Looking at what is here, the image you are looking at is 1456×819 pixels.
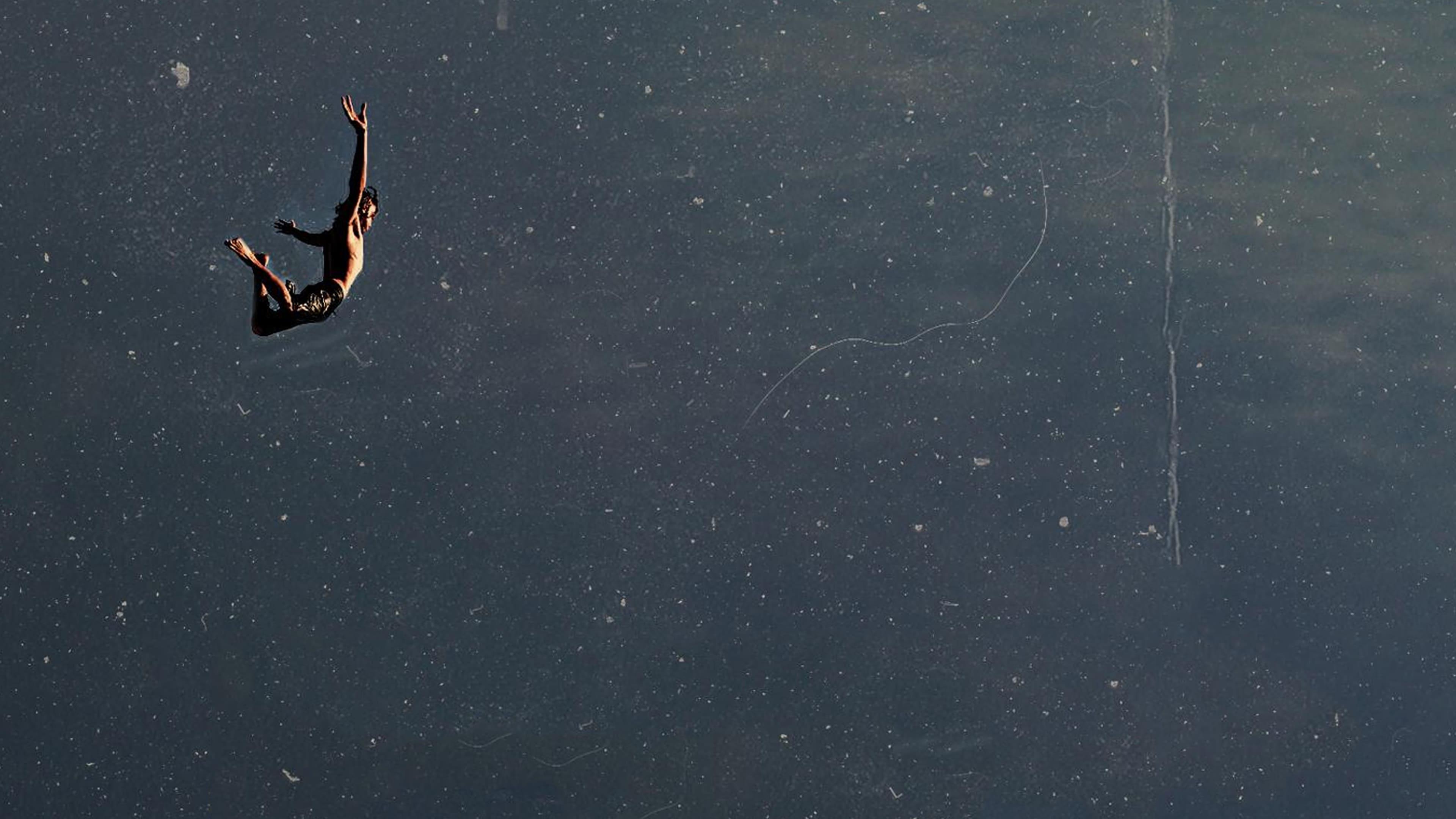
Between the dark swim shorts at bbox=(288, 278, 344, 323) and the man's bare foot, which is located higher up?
the man's bare foot

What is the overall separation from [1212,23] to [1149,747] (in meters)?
3.09

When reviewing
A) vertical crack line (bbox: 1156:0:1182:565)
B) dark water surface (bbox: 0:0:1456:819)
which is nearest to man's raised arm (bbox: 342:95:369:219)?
dark water surface (bbox: 0:0:1456:819)

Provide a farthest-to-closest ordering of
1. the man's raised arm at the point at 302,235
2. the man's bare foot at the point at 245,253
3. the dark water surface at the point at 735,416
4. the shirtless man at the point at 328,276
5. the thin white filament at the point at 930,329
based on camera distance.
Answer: the thin white filament at the point at 930,329
the dark water surface at the point at 735,416
the shirtless man at the point at 328,276
the man's raised arm at the point at 302,235
the man's bare foot at the point at 245,253

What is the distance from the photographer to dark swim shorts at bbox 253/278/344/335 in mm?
3037

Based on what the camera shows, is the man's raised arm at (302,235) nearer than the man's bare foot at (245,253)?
No

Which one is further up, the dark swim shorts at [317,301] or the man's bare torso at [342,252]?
the man's bare torso at [342,252]

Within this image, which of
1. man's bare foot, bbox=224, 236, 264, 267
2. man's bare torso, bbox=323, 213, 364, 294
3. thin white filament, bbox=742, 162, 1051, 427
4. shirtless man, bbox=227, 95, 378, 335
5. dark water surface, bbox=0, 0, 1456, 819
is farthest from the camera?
thin white filament, bbox=742, 162, 1051, 427

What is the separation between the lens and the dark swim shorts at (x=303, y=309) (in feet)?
9.96

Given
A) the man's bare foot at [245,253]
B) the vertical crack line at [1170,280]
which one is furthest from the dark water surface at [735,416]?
the man's bare foot at [245,253]

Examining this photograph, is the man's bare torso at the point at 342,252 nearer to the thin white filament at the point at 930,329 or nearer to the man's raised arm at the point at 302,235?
the man's raised arm at the point at 302,235

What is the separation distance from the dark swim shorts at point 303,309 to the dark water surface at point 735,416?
41.8 inches

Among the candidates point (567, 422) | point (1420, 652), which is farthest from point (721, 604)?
point (1420, 652)

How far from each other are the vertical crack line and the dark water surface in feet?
0.06

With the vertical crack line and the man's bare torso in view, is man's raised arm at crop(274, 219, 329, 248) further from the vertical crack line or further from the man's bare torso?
the vertical crack line
